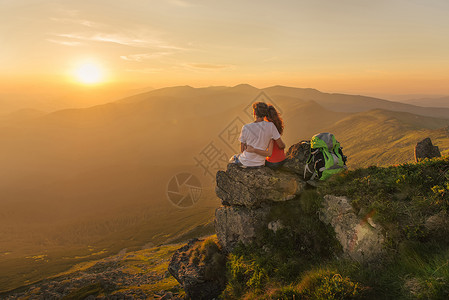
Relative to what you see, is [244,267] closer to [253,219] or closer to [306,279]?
[253,219]

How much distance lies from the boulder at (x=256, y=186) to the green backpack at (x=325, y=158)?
770 mm

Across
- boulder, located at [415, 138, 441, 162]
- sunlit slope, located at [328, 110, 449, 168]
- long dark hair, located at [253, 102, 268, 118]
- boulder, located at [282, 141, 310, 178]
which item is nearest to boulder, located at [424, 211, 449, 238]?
boulder, located at [282, 141, 310, 178]

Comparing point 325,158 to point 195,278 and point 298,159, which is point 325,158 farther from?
point 195,278

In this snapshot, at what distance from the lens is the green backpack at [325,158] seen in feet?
27.3

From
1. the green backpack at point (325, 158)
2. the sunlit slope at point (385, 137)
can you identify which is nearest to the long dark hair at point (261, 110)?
the green backpack at point (325, 158)

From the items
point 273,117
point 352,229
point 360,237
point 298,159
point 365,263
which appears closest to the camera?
point 365,263

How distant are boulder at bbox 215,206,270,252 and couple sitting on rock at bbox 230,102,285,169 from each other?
2006 millimetres

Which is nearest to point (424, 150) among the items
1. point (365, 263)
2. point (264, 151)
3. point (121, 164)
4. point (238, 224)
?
point (365, 263)

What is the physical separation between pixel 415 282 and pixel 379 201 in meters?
2.25

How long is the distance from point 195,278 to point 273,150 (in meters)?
6.41

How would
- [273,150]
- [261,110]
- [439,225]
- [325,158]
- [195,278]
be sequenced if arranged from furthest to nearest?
[195,278] < [273,150] < [261,110] < [325,158] < [439,225]

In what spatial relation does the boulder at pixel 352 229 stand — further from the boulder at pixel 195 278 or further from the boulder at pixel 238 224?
the boulder at pixel 195 278

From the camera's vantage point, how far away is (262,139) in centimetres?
845

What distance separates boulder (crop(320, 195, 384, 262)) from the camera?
589 centimetres
